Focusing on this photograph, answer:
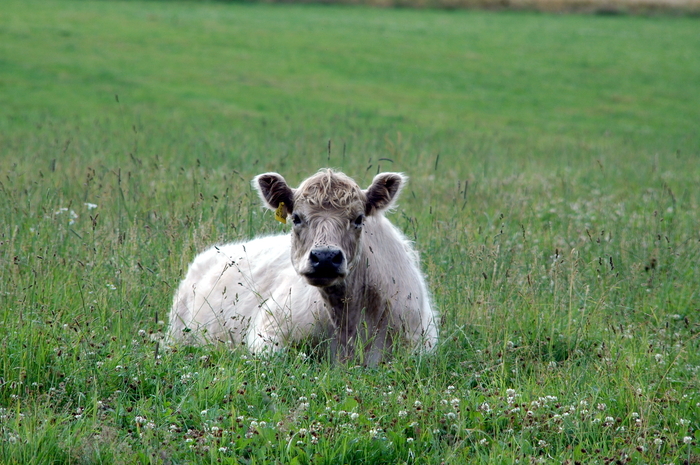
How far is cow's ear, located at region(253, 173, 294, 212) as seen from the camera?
6465 millimetres

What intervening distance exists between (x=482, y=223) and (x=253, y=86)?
20.4 metres

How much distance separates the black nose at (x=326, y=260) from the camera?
229 inches

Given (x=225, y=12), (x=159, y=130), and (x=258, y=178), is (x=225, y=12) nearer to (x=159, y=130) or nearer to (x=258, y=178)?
(x=159, y=130)

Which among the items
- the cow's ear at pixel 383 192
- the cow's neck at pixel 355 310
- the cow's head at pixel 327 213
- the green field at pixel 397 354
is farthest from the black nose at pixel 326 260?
the cow's ear at pixel 383 192

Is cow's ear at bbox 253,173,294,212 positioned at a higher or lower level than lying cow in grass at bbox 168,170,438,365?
higher

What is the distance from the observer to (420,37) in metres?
42.4

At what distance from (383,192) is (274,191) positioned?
35.5 inches

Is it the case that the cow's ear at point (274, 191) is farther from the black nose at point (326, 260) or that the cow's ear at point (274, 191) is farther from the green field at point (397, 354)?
the green field at point (397, 354)

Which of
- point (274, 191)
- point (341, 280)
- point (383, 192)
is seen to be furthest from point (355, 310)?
point (274, 191)

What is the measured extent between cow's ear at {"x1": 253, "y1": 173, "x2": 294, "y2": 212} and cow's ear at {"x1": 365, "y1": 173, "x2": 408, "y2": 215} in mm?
647

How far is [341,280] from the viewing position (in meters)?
6.05

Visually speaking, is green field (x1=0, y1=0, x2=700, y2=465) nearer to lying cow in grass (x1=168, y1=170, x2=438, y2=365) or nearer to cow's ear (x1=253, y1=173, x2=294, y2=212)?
lying cow in grass (x1=168, y1=170, x2=438, y2=365)

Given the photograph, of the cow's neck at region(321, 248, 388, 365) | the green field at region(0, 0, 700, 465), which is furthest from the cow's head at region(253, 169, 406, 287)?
the green field at region(0, 0, 700, 465)

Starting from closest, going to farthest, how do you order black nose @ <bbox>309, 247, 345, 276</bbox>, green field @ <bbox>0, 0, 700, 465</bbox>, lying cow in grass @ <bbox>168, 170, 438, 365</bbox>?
green field @ <bbox>0, 0, 700, 465</bbox>
black nose @ <bbox>309, 247, 345, 276</bbox>
lying cow in grass @ <bbox>168, 170, 438, 365</bbox>
